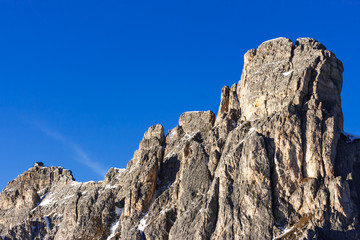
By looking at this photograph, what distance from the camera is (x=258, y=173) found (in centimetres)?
14750

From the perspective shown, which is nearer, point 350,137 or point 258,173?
point 258,173

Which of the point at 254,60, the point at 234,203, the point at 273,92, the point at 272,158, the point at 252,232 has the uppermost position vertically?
the point at 254,60

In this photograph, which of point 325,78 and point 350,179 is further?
point 325,78

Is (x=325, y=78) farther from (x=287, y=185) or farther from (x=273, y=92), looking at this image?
(x=287, y=185)

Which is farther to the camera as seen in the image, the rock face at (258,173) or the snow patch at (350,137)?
the snow patch at (350,137)

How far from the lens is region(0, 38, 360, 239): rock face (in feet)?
458

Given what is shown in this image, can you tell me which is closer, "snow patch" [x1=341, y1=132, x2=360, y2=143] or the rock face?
the rock face

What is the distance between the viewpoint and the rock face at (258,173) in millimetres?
139750

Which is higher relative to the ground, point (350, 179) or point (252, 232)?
point (350, 179)

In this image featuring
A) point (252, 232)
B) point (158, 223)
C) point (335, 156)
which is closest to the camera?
point (252, 232)

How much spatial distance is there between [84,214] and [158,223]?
130 ft

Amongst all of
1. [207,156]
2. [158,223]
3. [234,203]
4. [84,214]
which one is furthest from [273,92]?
[84,214]

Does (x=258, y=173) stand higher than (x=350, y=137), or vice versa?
(x=350, y=137)

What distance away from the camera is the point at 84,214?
191750 mm
